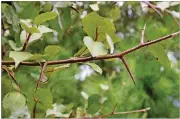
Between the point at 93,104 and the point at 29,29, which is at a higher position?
the point at 29,29

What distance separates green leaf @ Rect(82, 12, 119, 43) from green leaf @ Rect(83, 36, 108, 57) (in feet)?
0.05

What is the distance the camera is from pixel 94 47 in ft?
1.39

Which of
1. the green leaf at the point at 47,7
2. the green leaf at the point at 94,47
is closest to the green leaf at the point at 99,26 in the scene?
the green leaf at the point at 94,47

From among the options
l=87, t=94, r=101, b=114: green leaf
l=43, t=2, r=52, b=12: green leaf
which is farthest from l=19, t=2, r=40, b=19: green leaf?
l=87, t=94, r=101, b=114: green leaf

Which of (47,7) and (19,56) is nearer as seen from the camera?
(19,56)

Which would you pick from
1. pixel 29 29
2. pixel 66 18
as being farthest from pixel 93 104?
pixel 29 29

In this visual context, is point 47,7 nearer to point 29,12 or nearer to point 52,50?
point 29,12

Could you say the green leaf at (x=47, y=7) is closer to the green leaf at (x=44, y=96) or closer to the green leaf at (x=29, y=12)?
the green leaf at (x=29, y=12)

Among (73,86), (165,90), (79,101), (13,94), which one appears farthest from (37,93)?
(165,90)

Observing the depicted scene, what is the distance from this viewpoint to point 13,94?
0.47 meters

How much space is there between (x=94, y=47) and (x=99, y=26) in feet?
0.10

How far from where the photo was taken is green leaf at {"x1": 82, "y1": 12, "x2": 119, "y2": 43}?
44 cm

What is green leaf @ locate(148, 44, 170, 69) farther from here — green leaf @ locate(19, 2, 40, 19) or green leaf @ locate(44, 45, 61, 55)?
green leaf @ locate(19, 2, 40, 19)

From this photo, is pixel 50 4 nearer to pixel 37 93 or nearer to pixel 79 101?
pixel 37 93
